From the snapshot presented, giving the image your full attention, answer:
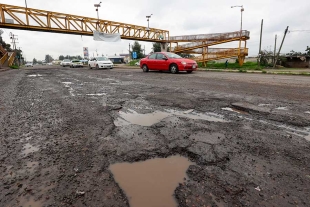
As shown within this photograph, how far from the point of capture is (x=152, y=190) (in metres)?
1.69

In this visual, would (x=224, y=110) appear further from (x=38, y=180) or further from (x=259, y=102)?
(x=38, y=180)

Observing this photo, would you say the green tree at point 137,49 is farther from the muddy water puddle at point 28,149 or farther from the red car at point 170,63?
the muddy water puddle at point 28,149

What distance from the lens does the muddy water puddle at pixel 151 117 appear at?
11.1 feet

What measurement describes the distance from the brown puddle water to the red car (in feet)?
35.3

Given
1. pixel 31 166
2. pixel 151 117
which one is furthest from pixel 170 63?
pixel 31 166

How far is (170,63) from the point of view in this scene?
41.8ft

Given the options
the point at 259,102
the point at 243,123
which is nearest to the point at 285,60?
the point at 259,102

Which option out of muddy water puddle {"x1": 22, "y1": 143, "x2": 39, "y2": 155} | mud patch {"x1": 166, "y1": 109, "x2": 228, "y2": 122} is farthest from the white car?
muddy water puddle {"x1": 22, "y1": 143, "x2": 39, "y2": 155}

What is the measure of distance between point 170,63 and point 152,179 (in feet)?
37.6

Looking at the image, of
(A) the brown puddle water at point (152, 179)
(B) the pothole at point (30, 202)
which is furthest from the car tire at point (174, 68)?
(B) the pothole at point (30, 202)

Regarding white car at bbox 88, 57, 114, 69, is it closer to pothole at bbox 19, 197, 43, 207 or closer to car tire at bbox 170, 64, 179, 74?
car tire at bbox 170, 64, 179, 74

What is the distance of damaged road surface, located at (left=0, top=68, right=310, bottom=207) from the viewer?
1.58 metres

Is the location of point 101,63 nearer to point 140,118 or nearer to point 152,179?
point 140,118

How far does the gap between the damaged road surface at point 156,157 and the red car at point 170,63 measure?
880 centimetres
